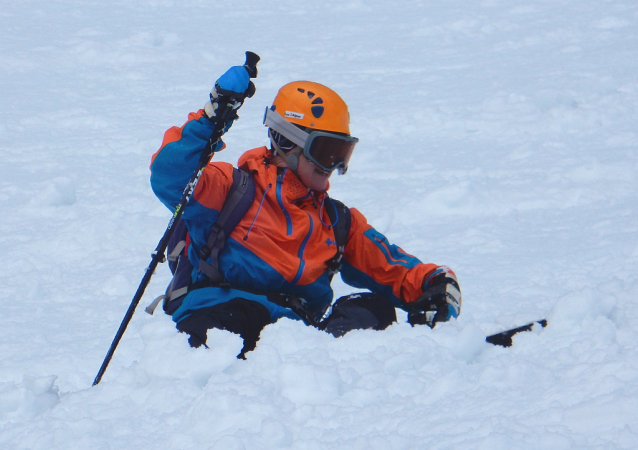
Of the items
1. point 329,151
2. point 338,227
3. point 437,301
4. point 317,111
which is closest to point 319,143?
point 329,151

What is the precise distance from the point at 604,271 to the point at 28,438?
137 inches

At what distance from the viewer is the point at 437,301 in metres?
3.48

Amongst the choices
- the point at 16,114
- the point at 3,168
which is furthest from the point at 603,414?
the point at 16,114

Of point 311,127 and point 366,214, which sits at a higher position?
point 311,127

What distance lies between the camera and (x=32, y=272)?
15.3ft

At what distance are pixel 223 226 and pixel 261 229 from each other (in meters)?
0.18

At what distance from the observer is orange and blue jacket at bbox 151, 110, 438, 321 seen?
3.17 meters

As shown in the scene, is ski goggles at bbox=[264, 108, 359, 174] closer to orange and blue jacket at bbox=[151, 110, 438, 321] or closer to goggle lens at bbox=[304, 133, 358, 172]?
goggle lens at bbox=[304, 133, 358, 172]

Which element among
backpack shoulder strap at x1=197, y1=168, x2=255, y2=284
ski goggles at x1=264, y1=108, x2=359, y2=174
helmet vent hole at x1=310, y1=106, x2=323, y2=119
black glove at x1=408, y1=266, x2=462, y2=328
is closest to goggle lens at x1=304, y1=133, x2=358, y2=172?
ski goggles at x1=264, y1=108, x2=359, y2=174

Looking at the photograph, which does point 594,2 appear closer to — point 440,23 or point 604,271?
point 440,23

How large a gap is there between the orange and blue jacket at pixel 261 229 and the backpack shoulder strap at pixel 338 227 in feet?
0.11

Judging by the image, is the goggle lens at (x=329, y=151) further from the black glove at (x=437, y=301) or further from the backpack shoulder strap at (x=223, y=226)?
the black glove at (x=437, y=301)

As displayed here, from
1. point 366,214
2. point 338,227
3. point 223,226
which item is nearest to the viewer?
point 223,226

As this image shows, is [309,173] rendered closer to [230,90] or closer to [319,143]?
[319,143]
